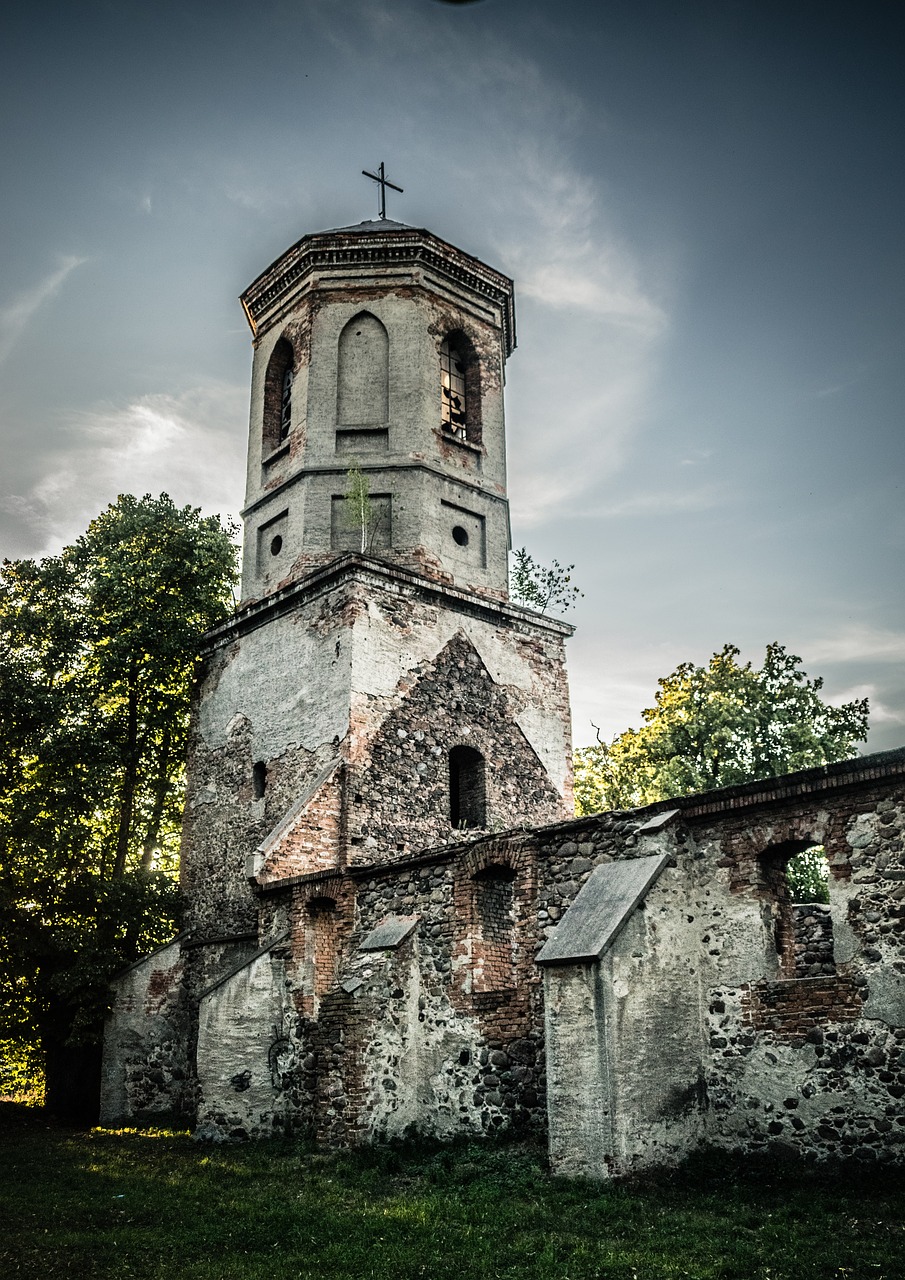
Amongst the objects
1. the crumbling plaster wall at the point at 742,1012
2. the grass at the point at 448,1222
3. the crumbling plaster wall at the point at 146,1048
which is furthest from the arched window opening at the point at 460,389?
the grass at the point at 448,1222

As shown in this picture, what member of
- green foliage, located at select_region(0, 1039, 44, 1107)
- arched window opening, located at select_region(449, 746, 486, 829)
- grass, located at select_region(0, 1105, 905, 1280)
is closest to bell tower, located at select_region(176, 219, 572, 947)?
arched window opening, located at select_region(449, 746, 486, 829)

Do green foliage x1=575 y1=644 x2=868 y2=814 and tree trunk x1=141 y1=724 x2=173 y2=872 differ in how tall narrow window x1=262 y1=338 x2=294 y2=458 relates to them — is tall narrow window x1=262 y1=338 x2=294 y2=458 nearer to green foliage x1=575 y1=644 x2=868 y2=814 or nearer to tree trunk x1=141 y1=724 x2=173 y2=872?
tree trunk x1=141 y1=724 x2=173 y2=872

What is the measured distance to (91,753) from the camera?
18.9m

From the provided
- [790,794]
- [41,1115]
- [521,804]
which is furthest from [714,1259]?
[41,1115]

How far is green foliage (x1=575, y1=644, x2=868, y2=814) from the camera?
24.6 metres

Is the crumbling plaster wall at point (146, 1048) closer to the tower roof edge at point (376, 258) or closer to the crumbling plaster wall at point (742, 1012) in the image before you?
the crumbling plaster wall at point (742, 1012)

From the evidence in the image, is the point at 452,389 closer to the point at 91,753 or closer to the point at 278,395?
the point at 278,395

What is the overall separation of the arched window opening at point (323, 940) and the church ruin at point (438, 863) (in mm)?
39

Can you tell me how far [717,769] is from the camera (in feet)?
83.3

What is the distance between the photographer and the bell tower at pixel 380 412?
1808cm

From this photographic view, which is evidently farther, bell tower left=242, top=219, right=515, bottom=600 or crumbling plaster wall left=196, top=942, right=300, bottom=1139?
bell tower left=242, top=219, right=515, bottom=600

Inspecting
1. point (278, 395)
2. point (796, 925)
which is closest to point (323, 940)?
point (796, 925)

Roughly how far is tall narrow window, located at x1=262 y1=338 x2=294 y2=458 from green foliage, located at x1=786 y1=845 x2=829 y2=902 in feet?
50.8

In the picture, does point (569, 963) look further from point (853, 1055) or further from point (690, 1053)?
point (853, 1055)
